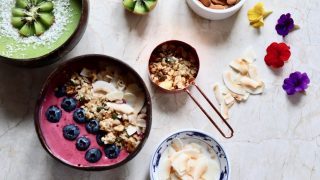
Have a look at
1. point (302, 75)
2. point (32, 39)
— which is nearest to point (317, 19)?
point (302, 75)

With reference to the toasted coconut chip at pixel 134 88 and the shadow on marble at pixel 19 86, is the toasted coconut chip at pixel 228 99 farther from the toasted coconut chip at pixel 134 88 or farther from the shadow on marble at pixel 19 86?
the shadow on marble at pixel 19 86

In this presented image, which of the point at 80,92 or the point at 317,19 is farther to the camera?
the point at 317,19

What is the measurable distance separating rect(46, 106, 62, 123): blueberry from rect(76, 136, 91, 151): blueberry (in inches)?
2.7

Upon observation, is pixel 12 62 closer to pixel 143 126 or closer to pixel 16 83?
pixel 16 83

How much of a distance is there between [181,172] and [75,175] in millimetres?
253

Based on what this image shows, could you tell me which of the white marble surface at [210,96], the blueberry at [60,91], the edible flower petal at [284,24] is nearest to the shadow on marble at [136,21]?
the white marble surface at [210,96]

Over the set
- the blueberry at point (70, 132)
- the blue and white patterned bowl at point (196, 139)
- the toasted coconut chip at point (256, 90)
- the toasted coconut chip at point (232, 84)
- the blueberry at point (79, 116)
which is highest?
the toasted coconut chip at point (232, 84)

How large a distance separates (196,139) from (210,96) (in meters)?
0.11

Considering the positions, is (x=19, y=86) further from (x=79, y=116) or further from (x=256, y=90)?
(x=256, y=90)

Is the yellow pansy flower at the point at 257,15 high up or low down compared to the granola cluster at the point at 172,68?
up

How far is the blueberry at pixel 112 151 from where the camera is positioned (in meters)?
1.34

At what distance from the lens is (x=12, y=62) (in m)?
1.31

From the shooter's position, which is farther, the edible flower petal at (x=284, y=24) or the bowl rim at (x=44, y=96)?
the edible flower petal at (x=284, y=24)

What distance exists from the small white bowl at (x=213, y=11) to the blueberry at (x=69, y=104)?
354mm
